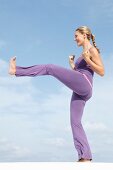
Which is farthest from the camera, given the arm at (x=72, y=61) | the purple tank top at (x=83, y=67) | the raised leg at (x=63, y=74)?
the arm at (x=72, y=61)

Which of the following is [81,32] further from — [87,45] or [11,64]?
[11,64]

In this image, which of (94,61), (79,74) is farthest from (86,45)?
(79,74)

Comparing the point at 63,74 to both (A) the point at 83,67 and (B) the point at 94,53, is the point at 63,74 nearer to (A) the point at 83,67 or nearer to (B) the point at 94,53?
(A) the point at 83,67

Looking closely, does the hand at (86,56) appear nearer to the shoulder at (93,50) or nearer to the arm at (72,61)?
the shoulder at (93,50)

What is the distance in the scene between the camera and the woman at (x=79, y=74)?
754 centimetres

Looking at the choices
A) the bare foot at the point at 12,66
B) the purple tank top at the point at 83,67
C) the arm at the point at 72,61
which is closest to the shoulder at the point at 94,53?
the purple tank top at the point at 83,67

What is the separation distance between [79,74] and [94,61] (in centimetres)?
34

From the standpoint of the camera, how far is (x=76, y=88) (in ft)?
25.1

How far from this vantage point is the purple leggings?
24.7ft
